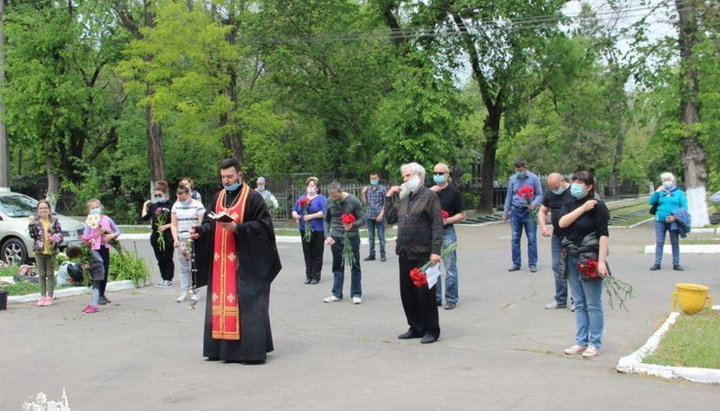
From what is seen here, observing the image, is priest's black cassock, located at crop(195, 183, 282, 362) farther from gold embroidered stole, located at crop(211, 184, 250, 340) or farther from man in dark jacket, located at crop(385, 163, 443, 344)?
man in dark jacket, located at crop(385, 163, 443, 344)

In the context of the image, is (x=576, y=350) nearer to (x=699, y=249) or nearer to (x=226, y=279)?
(x=226, y=279)

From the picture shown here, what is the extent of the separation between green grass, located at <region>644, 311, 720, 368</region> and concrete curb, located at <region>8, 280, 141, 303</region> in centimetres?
924

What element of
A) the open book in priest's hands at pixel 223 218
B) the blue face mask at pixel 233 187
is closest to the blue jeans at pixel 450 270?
the blue face mask at pixel 233 187

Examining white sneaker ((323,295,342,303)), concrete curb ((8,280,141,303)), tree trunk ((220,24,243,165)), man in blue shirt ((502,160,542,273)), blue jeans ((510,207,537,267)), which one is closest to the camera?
white sneaker ((323,295,342,303))

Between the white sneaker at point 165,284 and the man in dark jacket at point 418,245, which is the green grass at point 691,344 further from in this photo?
the white sneaker at point 165,284

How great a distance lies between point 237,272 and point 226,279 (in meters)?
0.14

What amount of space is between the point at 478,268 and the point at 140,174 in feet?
77.2

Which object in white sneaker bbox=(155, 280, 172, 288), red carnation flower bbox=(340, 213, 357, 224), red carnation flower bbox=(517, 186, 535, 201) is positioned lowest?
white sneaker bbox=(155, 280, 172, 288)

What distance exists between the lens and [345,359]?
786 centimetres

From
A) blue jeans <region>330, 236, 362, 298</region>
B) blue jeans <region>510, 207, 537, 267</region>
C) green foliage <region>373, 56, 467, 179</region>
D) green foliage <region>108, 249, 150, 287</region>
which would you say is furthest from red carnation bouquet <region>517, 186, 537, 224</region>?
green foliage <region>373, 56, 467, 179</region>

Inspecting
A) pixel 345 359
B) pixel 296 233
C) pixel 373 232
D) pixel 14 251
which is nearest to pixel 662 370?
pixel 345 359

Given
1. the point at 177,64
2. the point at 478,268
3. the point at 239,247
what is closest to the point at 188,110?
the point at 177,64

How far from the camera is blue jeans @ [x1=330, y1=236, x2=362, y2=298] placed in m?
11.6

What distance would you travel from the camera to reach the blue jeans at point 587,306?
25.2ft
